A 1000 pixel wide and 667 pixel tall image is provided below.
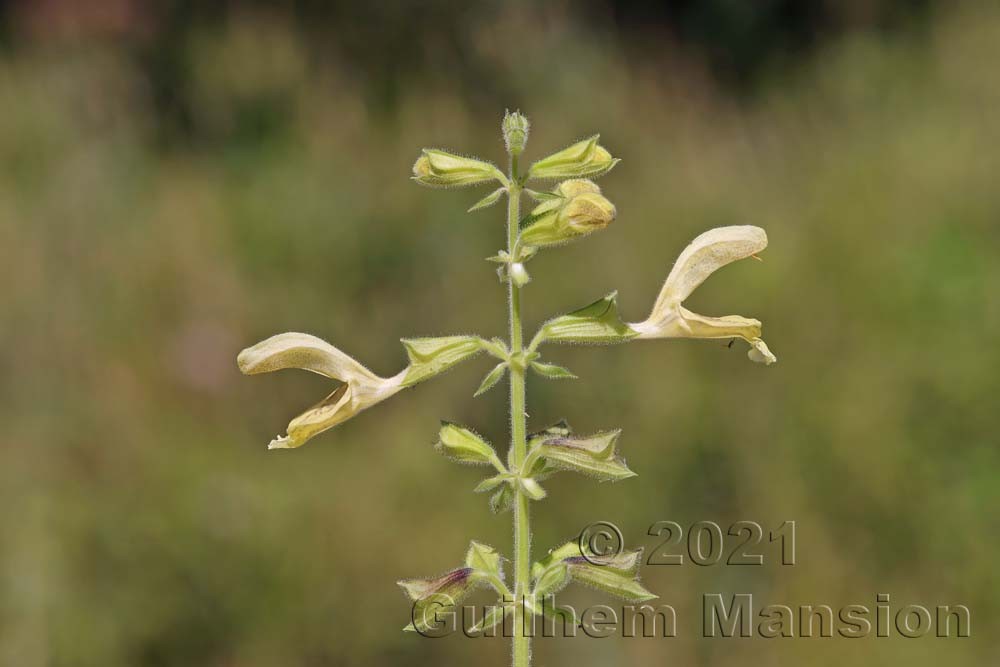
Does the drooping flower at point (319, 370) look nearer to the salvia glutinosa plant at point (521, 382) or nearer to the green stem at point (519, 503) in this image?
the salvia glutinosa plant at point (521, 382)

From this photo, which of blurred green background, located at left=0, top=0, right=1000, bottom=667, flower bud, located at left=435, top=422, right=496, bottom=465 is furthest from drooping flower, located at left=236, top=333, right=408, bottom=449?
blurred green background, located at left=0, top=0, right=1000, bottom=667

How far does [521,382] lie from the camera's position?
1523mm

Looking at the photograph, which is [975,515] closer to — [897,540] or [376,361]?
[897,540]

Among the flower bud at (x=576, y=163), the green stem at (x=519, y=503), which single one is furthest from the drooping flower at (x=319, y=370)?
the flower bud at (x=576, y=163)

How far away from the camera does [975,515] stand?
4.93 metres

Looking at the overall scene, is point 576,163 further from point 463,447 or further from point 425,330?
point 425,330

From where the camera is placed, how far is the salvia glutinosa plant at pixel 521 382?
5.00ft

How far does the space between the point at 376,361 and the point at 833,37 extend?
6204mm

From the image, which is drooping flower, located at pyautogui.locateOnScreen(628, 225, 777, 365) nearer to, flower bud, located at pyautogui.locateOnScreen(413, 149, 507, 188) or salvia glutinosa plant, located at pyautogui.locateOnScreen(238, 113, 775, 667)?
salvia glutinosa plant, located at pyautogui.locateOnScreen(238, 113, 775, 667)

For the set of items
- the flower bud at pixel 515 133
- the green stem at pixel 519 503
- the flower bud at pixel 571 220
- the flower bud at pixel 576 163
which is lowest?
the green stem at pixel 519 503

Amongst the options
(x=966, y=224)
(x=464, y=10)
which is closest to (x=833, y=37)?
(x=464, y=10)

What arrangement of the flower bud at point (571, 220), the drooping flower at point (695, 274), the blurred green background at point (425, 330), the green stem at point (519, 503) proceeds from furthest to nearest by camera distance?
1. the blurred green background at point (425, 330)
2. the drooping flower at point (695, 274)
3. the flower bud at point (571, 220)
4. the green stem at point (519, 503)

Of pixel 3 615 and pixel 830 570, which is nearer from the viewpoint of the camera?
pixel 3 615

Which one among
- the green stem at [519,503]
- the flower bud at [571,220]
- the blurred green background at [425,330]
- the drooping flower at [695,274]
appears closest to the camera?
the green stem at [519,503]
